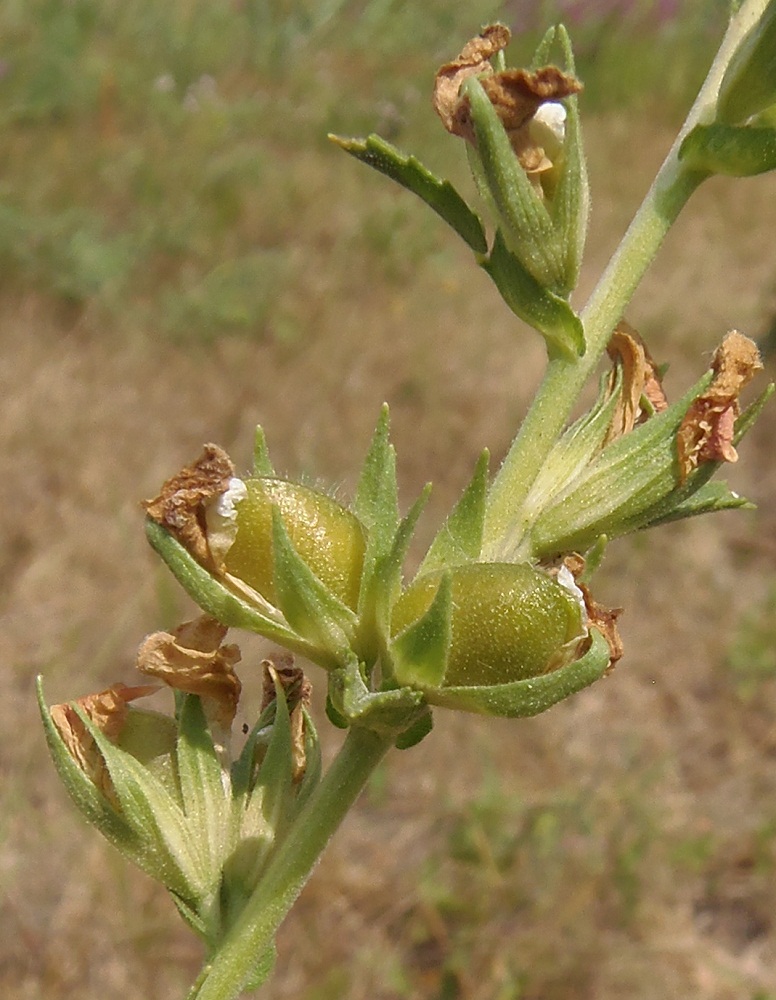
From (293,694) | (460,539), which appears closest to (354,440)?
(293,694)

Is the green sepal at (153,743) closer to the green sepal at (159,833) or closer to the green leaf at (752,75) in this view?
the green sepal at (159,833)

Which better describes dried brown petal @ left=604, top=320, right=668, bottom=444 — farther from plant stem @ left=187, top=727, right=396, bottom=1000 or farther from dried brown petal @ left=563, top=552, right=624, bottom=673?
plant stem @ left=187, top=727, right=396, bottom=1000

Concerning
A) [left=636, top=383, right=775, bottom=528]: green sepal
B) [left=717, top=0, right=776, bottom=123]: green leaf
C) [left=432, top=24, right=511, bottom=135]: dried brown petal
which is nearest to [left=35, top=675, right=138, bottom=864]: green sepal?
[left=636, top=383, right=775, bottom=528]: green sepal

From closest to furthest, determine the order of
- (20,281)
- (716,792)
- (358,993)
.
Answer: (358,993), (716,792), (20,281)

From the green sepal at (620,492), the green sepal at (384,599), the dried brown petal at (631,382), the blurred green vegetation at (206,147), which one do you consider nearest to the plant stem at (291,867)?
the green sepal at (384,599)

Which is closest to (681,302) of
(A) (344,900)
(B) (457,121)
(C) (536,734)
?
(C) (536,734)

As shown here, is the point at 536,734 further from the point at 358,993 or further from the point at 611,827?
the point at 358,993
